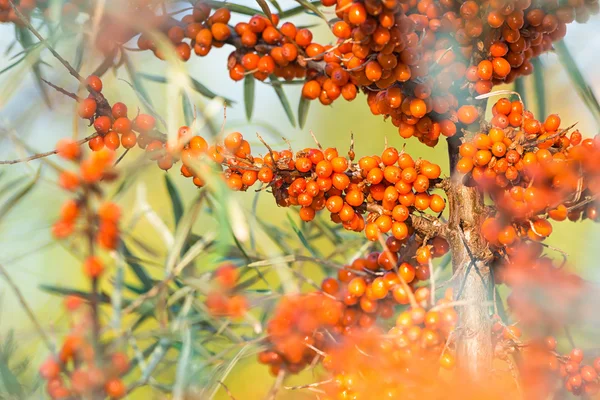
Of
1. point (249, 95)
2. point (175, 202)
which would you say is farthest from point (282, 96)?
point (175, 202)

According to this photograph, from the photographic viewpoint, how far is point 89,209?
1.01 ft

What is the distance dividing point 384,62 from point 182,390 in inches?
10.8

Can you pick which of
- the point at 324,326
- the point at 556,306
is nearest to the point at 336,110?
the point at 324,326

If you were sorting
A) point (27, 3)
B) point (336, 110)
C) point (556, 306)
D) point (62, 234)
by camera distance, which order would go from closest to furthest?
1. point (62, 234)
2. point (556, 306)
3. point (27, 3)
4. point (336, 110)

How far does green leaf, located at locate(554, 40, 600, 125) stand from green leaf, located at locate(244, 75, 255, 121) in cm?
32

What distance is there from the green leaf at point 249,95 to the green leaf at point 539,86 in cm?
32

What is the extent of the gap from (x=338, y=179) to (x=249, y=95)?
238mm

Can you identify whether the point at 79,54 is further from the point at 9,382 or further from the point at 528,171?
the point at 528,171

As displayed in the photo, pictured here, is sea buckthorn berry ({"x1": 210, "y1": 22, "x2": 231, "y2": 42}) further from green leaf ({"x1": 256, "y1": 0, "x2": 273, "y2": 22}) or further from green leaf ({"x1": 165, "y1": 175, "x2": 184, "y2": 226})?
green leaf ({"x1": 165, "y1": 175, "x2": 184, "y2": 226})

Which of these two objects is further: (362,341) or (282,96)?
(282,96)

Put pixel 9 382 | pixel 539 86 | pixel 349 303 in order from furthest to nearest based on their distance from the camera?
pixel 539 86 → pixel 349 303 → pixel 9 382

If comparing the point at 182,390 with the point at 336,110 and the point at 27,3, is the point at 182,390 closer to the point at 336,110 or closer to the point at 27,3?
the point at 27,3

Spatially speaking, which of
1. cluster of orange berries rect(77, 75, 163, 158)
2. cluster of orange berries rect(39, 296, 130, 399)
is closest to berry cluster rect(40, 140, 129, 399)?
cluster of orange berries rect(39, 296, 130, 399)

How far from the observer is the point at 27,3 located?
0.57 m
